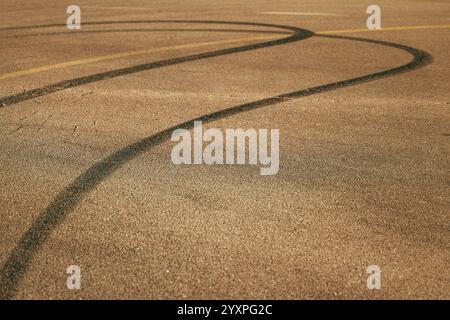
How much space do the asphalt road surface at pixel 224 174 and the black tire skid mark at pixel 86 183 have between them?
0.05 ft

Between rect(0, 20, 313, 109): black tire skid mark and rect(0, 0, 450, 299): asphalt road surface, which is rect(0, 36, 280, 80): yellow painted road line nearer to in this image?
rect(0, 0, 450, 299): asphalt road surface

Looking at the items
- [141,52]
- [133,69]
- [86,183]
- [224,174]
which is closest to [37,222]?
[86,183]

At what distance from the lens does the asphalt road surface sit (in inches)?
121

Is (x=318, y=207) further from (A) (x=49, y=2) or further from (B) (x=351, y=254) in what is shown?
(A) (x=49, y=2)

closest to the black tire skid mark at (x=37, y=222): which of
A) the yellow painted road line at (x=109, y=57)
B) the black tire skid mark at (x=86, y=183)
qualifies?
the black tire skid mark at (x=86, y=183)

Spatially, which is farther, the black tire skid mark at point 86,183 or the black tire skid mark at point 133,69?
the black tire skid mark at point 133,69

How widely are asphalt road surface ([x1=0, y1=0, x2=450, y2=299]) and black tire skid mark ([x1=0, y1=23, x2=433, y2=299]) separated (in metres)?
0.01

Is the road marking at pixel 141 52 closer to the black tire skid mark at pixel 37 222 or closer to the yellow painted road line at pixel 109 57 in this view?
the yellow painted road line at pixel 109 57

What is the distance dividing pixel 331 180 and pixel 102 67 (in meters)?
4.09

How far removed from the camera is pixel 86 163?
14.4 ft

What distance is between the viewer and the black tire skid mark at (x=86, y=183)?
3.10 m

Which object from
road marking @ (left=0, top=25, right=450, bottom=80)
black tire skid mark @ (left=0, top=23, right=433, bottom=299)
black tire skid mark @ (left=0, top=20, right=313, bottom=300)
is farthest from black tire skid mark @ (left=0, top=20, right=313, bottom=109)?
black tire skid mark @ (left=0, top=23, right=433, bottom=299)
